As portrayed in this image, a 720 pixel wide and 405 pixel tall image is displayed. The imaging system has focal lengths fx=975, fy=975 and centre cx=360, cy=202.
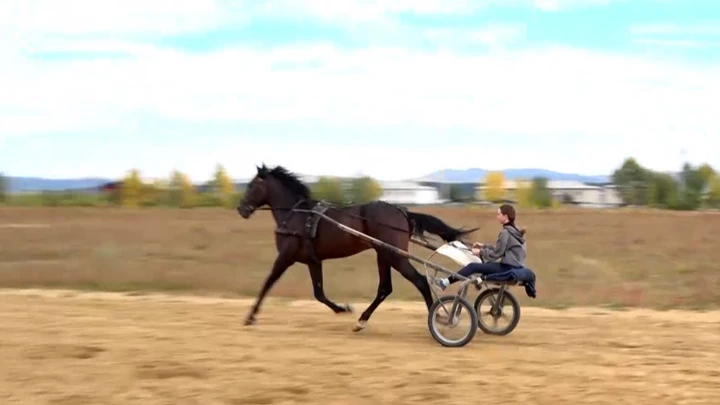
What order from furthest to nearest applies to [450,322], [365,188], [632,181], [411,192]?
1. [411,192]
2. [632,181]
3. [365,188]
4. [450,322]

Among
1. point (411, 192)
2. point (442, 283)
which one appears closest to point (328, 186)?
point (442, 283)

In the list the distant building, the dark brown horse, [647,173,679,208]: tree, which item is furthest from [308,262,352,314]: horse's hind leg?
the distant building

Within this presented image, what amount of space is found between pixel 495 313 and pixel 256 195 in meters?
3.21

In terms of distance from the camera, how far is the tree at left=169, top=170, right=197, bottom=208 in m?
41.3

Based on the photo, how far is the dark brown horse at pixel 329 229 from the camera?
35.1 feet

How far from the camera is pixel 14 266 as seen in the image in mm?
19438

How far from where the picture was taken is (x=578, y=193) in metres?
59.6

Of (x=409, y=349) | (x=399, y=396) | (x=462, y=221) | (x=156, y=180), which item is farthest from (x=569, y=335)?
(x=156, y=180)

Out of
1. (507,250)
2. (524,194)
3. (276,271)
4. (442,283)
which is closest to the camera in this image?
(507,250)

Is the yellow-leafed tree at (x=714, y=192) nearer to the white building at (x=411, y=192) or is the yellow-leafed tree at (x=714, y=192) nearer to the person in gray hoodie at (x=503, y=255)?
the white building at (x=411, y=192)

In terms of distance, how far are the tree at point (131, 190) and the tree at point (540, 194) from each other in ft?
54.1

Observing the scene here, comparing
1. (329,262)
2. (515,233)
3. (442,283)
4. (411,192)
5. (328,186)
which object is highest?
(328,186)

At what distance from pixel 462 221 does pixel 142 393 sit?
20.2m

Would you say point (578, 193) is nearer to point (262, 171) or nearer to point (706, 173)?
point (706, 173)
